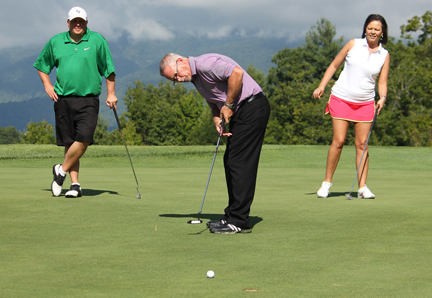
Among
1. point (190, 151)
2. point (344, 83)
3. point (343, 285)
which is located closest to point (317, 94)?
point (344, 83)

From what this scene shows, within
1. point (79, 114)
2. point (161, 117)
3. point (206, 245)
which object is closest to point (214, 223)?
point (206, 245)

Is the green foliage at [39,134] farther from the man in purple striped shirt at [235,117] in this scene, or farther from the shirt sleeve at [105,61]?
the man in purple striped shirt at [235,117]

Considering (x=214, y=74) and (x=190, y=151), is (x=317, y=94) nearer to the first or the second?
(x=214, y=74)

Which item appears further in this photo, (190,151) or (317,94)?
(190,151)

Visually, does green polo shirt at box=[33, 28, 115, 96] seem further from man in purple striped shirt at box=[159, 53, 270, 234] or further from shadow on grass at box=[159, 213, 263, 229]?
man in purple striped shirt at box=[159, 53, 270, 234]

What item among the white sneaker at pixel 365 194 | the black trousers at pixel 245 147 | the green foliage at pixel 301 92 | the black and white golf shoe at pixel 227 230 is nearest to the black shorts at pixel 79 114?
the black trousers at pixel 245 147

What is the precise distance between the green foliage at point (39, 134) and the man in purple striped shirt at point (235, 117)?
269 feet

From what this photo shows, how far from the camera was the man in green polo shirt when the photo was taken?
7480 mm

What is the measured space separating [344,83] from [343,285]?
5.13 m

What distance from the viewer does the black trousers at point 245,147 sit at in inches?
204

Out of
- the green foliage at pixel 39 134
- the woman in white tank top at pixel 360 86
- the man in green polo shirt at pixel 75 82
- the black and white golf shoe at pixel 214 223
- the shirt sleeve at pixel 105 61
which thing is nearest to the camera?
the black and white golf shoe at pixel 214 223

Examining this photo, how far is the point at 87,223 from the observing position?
531cm

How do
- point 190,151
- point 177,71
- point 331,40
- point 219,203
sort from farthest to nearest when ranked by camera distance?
point 331,40
point 190,151
point 219,203
point 177,71

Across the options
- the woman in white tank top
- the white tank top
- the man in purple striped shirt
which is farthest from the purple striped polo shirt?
the white tank top
